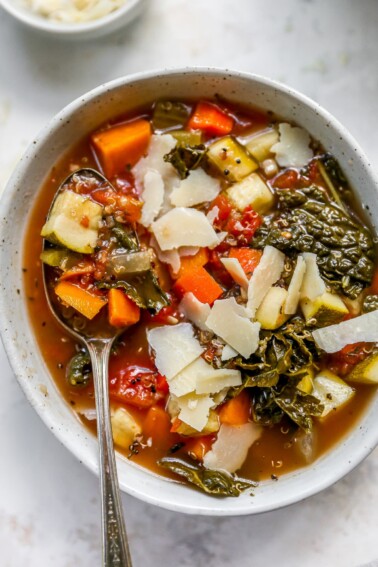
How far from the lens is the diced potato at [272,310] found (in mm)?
3568

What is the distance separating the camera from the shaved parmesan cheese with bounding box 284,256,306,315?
141 inches

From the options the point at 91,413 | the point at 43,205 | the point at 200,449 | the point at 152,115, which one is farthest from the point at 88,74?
the point at 200,449

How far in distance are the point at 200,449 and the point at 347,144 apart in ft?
5.25

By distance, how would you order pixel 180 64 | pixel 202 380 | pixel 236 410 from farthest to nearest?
pixel 180 64 < pixel 236 410 < pixel 202 380

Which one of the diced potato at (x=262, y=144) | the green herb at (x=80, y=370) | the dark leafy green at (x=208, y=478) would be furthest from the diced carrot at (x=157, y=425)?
the diced potato at (x=262, y=144)

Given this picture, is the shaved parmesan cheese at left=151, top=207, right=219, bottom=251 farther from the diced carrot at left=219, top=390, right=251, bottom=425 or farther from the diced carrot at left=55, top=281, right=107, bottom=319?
the diced carrot at left=219, top=390, right=251, bottom=425

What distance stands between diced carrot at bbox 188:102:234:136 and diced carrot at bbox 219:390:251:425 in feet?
4.22

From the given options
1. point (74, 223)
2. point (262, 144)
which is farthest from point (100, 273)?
point (262, 144)

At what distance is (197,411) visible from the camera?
3.54 metres

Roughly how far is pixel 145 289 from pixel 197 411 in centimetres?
62

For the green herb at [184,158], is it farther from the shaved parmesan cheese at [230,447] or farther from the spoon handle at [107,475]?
the shaved parmesan cheese at [230,447]

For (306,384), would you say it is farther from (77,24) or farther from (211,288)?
(77,24)

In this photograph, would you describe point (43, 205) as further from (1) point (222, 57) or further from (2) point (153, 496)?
(2) point (153, 496)

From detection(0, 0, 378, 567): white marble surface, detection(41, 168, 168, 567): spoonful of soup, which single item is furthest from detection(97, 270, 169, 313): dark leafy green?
detection(0, 0, 378, 567): white marble surface
